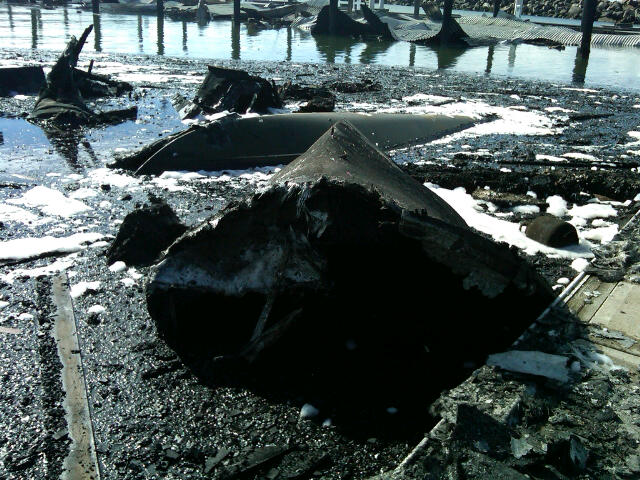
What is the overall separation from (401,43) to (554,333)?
87.9ft

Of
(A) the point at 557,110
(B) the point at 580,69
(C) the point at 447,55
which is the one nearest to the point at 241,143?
(A) the point at 557,110

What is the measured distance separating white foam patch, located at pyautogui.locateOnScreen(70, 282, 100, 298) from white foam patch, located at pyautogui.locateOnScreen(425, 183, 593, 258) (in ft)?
11.9

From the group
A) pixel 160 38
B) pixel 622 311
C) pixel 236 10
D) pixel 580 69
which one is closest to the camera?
pixel 622 311

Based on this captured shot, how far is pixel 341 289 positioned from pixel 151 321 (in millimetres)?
1449

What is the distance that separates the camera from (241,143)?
28.2 ft

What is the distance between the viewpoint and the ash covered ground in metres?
3.19

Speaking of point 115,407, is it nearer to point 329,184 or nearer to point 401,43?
point 329,184

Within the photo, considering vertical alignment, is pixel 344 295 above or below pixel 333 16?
below

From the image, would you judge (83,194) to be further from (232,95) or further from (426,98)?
(426,98)

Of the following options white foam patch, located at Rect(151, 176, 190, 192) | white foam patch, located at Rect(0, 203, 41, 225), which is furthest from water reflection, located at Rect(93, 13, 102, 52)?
white foam patch, located at Rect(0, 203, 41, 225)

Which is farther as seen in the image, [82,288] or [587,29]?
[587,29]

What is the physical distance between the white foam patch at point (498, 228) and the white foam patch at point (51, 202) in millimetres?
4037

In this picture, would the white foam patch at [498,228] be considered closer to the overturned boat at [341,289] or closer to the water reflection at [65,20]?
the overturned boat at [341,289]

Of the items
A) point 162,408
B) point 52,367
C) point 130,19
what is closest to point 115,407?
point 162,408
